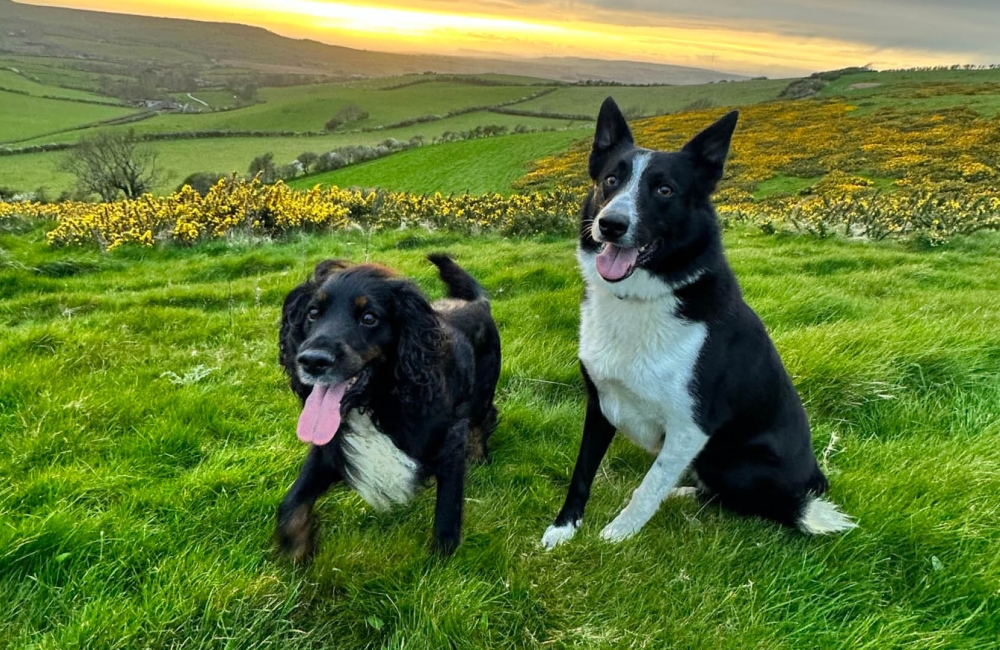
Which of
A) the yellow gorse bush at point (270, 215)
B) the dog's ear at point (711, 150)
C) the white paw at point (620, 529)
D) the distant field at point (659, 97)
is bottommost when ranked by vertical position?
the yellow gorse bush at point (270, 215)

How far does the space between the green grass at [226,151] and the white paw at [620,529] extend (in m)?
38.4

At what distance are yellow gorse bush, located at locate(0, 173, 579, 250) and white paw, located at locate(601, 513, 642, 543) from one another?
1012 cm

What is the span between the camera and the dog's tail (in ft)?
15.2

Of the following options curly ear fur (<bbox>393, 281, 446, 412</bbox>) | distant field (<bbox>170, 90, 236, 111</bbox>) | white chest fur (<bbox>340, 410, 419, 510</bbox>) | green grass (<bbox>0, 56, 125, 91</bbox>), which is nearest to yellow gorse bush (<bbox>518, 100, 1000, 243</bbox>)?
curly ear fur (<bbox>393, 281, 446, 412</bbox>)

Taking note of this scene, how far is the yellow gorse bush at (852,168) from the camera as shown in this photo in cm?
1302

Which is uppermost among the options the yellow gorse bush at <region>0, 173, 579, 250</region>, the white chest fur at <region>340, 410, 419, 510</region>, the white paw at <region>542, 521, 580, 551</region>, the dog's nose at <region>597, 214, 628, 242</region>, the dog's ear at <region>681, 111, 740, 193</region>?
the dog's ear at <region>681, 111, 740, 193</region>

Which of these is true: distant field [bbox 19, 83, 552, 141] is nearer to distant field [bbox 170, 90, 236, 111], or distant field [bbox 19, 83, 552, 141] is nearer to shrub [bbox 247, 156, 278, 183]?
distant field [bbox 170, 90, 236, 111]

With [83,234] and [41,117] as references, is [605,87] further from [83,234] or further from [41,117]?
[83,234]

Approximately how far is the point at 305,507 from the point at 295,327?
961 mm

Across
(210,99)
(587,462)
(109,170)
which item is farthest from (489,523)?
(210,99)

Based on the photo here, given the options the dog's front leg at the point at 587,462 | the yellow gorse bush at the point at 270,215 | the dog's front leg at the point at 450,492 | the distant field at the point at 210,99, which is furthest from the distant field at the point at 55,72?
the dog's front leg at the point at 587,462

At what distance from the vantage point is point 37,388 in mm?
4137

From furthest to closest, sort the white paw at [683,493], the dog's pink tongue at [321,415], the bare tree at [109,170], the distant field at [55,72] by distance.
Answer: the distant field at [55,72] → the bare tree at [109,170] → the white paw at [683,493] → the dog's pink tongue at [321,415]

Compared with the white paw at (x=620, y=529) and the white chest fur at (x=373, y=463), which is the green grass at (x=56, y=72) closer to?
the white chest fur at (x=373, y=463)
